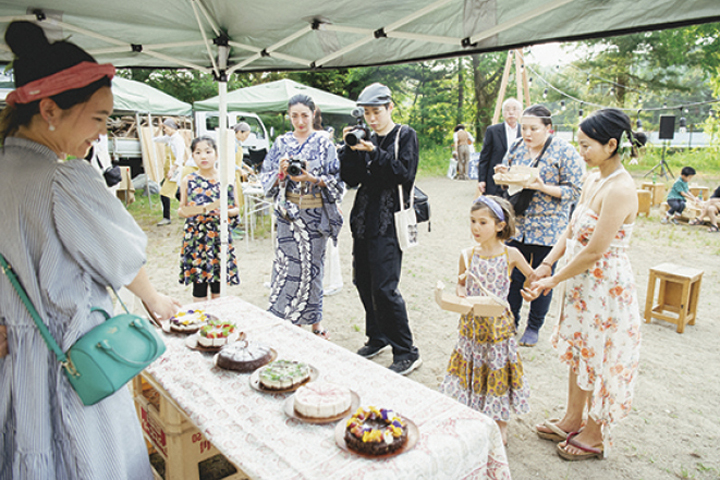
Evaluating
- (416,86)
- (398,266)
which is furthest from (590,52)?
(398,266)

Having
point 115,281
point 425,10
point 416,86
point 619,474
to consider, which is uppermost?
point 416,86

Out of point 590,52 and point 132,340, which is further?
point 590,52

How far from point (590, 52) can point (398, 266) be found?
23653 mm

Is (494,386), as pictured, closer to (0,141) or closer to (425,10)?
(425,10)

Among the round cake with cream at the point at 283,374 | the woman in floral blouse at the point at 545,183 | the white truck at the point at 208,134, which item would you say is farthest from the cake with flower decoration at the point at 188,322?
the white truck at the point at 208,134

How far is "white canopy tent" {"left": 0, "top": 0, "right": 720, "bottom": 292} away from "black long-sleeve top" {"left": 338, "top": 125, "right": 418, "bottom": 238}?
0.56m

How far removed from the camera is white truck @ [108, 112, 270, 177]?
38.9ft

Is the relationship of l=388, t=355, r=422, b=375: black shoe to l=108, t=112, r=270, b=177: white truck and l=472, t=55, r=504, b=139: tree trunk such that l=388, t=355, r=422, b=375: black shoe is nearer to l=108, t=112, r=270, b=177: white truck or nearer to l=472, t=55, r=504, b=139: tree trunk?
l=108, t=112, r=270, b=177: white truck

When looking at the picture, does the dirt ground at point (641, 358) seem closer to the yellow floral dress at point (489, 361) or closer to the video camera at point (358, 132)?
the yellow floral dress at point (489, 361)

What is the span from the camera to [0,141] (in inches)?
58.7

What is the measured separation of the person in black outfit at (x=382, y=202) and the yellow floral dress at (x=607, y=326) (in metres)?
1.24

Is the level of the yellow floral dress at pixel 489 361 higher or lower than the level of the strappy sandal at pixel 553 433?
higher

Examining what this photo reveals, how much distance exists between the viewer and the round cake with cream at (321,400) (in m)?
1.56

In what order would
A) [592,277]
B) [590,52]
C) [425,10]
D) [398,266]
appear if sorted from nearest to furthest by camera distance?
[425,10], [592,277], [398,266], [590,52]
